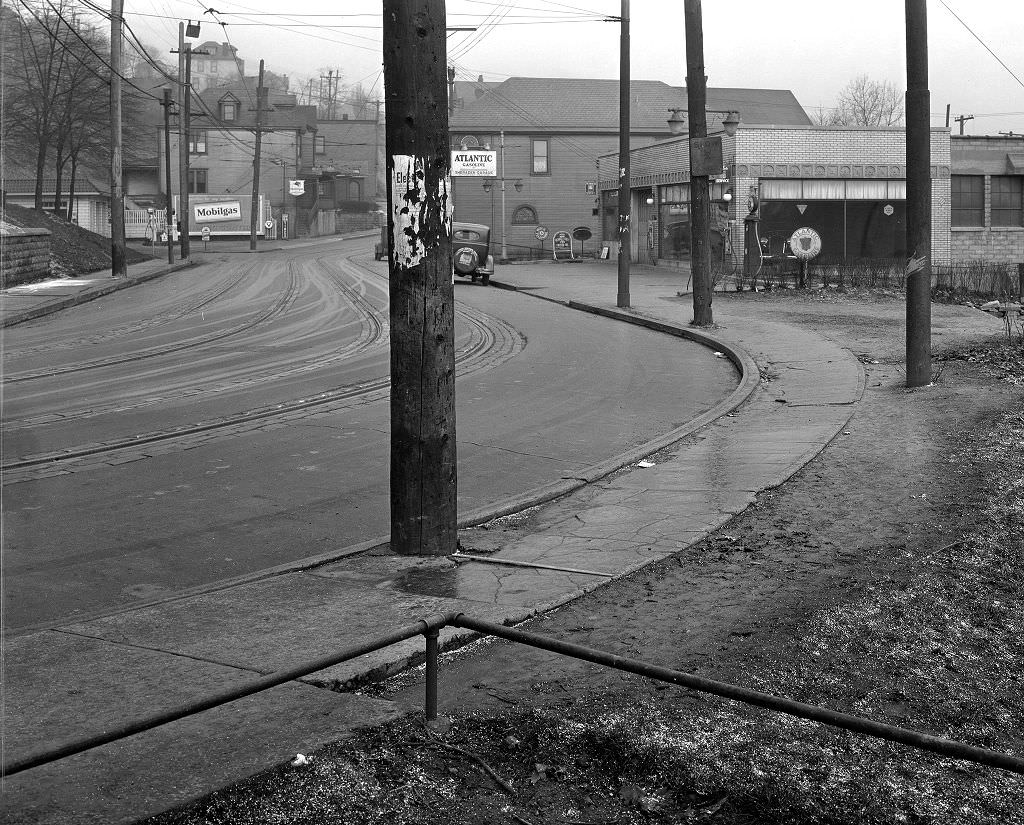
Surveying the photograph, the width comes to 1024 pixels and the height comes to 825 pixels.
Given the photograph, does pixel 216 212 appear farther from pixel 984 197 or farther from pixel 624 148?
pixel 624 148

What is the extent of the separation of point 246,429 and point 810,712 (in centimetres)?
848

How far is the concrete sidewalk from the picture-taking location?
400 cm

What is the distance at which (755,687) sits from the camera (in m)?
4.88

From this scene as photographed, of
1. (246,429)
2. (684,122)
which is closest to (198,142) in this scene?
(684,122)

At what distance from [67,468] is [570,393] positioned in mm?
6481

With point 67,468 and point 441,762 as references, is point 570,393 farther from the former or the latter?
point 441,762

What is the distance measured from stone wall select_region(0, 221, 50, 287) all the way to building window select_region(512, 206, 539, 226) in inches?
1321

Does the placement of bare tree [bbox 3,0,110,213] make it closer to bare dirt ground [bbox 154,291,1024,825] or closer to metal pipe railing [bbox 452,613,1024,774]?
bare dirt ground [bbox 154,291,1024,825]

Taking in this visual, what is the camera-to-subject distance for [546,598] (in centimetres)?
625

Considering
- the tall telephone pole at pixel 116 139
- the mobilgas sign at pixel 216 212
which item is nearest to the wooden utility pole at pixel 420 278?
the tall telephone pole at pixel 116 139

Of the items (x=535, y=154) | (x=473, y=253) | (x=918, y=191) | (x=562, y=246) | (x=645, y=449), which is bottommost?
(x=645, y=449)

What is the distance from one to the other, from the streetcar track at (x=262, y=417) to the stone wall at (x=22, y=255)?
14611 millimetres

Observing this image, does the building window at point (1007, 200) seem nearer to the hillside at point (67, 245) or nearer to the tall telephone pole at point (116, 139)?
the tall telephone pole at point (116, 139)

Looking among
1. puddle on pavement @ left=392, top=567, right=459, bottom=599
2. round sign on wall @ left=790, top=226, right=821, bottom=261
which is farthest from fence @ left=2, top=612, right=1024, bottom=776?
round sign on wall @ left=790, top=226, right=821, bottom=261
